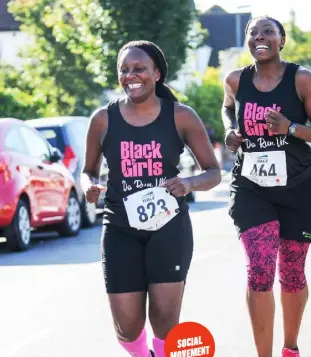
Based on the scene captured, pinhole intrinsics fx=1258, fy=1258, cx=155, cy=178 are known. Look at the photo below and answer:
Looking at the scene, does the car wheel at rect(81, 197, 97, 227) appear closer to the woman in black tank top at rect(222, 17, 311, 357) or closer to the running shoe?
the running shoe

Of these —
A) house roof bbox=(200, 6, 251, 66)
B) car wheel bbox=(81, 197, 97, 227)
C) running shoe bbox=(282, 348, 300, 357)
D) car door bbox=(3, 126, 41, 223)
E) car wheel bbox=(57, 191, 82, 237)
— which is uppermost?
running shoe bbox=(282, 348, 300, 357)

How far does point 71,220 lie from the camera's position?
16.7m

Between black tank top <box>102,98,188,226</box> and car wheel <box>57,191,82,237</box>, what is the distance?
10.5m

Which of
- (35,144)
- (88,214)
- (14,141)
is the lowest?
(88,214)

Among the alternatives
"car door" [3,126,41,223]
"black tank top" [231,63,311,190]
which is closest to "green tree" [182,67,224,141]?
"car door" [3,126,41,223]

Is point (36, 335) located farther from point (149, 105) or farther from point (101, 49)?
point (101, 49)

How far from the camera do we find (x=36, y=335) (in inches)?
332

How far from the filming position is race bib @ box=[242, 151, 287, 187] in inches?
257

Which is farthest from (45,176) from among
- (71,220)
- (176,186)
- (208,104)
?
(208,104)

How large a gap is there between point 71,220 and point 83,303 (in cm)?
682

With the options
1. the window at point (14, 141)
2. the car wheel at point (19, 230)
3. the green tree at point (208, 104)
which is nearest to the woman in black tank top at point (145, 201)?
the car wheel at point (19, 230)

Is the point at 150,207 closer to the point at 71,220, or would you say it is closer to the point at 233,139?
the point at 233,139

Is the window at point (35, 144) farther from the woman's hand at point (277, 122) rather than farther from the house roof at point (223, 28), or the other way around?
the house roof at point (223, 28)

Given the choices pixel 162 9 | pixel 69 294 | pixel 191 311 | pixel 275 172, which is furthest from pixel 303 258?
pixel 162 9
